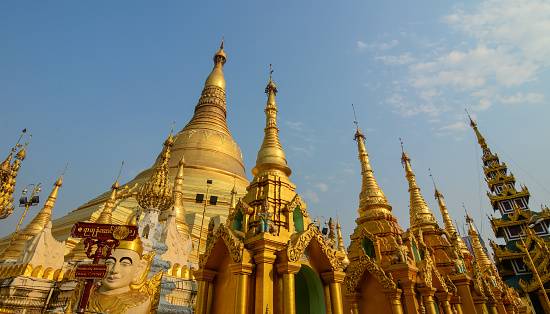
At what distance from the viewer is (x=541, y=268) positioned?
24422 mm

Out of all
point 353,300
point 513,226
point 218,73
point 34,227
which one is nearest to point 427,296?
point 353,300

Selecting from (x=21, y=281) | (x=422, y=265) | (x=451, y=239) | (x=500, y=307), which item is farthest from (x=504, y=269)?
(x=21, y=281)

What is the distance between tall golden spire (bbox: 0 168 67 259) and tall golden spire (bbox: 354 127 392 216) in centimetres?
1574

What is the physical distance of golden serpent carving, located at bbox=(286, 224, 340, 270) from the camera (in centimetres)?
582

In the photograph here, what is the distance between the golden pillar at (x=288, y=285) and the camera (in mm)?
5418

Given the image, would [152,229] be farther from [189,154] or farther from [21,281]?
[189,154]

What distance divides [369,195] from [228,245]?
7.45 m

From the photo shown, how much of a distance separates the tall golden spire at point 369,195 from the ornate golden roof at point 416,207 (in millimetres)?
4282

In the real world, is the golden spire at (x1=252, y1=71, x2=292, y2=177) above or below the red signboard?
above

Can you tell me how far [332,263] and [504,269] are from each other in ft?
99.5

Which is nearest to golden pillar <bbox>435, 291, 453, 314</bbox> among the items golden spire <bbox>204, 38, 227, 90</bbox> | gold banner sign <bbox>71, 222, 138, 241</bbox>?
gold banner sign <bbox>71, 222, 138, 241</bbox>

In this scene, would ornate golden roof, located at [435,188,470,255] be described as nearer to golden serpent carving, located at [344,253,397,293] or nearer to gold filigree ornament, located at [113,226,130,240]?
golden serpent carving, located at [344,253,397,293]

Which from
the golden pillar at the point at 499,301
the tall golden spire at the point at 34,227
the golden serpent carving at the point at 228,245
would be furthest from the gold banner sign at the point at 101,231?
the golden pillar at the point at 499,301

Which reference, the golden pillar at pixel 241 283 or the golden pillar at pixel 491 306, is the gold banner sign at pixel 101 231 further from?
the golden pillar at pixel 491 306
